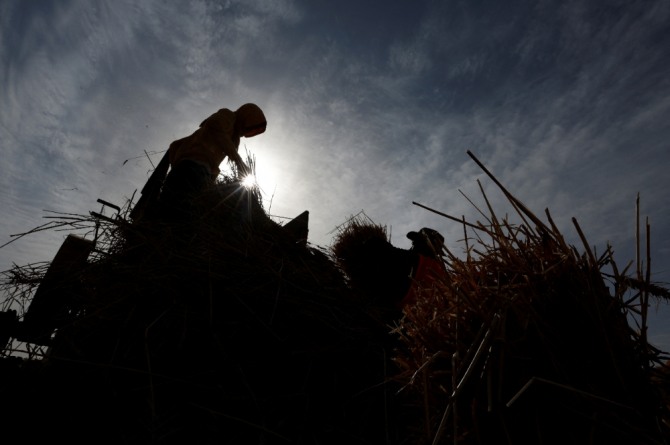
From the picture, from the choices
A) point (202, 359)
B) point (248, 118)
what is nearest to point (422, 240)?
point (202, 359)

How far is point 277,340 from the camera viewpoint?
4.99 ft

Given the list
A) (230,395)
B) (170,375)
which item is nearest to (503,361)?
(230,395)

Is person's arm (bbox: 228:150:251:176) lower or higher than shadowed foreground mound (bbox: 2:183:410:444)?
higher

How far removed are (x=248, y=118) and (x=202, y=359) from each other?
152 inches

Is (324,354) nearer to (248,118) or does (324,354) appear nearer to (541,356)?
(541,356)

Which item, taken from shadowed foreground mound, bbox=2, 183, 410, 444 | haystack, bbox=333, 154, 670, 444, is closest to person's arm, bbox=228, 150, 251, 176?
shadowed foreground mound, bbox=2, 183, 410, 444

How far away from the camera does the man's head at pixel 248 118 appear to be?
4.38 metres

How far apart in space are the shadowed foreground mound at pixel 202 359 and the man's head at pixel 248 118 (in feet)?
9.07

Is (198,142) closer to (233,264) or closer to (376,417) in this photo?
(233,264)

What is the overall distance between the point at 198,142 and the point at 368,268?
2.54 meters

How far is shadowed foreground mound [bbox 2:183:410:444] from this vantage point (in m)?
1.14

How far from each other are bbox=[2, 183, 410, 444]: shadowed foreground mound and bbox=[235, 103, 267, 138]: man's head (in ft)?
9.07

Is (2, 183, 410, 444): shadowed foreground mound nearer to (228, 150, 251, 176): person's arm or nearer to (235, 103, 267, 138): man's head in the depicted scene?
(228, 150, 251, 176): person's arm

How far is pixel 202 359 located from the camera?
137cm
